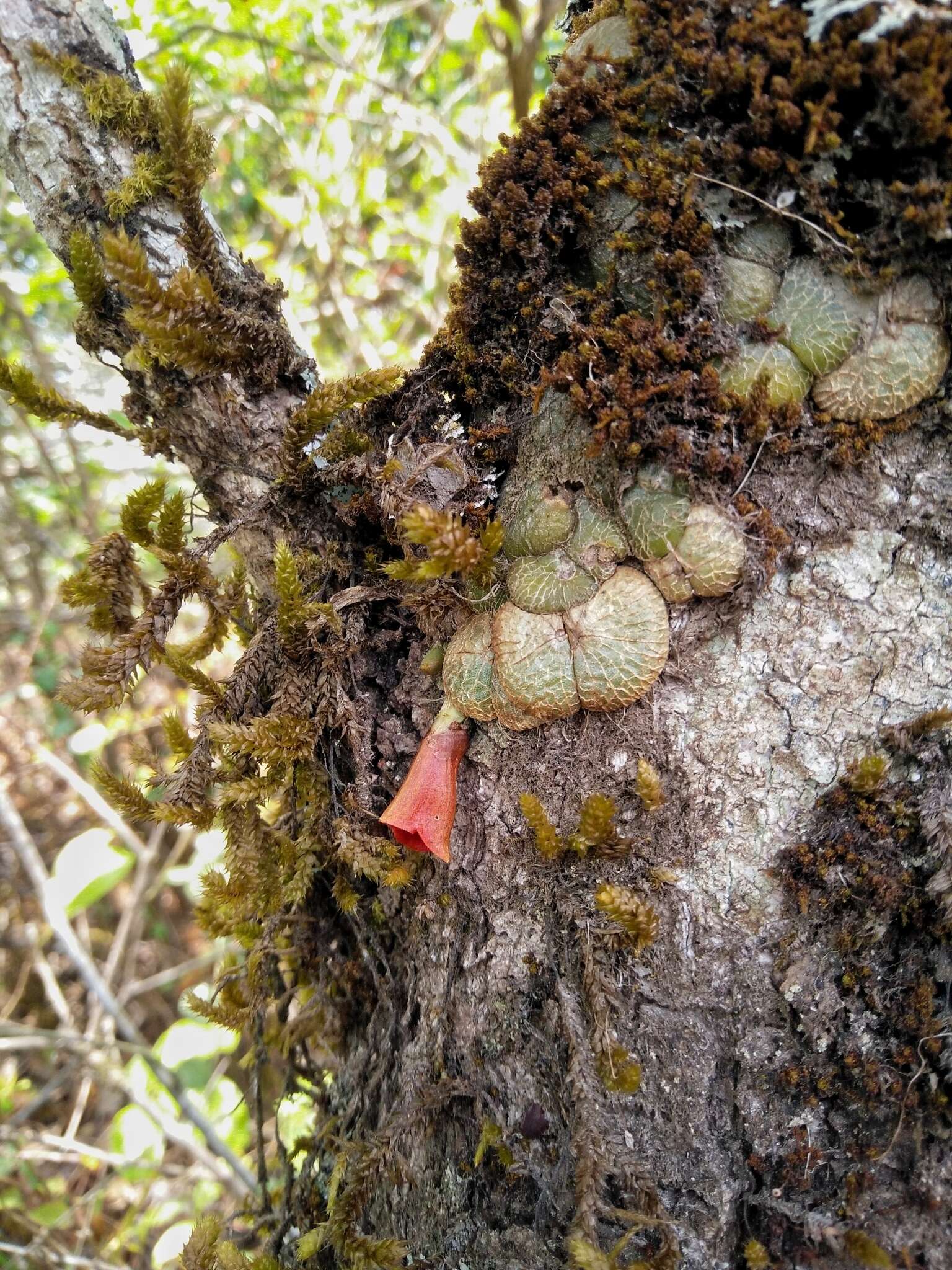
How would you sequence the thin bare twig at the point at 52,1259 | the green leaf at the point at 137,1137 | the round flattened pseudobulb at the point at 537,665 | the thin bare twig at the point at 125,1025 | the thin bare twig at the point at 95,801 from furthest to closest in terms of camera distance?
the thin bare twig at the point at 95,801 < the green leaf at the point at 137,1137 < the thin bare twig at the point at 125,1025 < the thin bare twig at the point at 52,1259 < the round flattened pseudobulb at the point at 537,665

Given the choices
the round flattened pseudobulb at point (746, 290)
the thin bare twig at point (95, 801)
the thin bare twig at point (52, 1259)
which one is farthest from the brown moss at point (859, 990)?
the thin bare twig at point (95, 801)

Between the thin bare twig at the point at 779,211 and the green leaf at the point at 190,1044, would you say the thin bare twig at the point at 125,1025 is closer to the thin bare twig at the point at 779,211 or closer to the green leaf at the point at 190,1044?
the green leaf at the point at 190,1044

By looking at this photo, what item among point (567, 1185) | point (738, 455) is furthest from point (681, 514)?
point (567, 1185)

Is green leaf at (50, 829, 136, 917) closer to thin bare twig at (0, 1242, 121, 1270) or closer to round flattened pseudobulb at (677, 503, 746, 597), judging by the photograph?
thin bare twig at (0, 1242, 121, 1270)

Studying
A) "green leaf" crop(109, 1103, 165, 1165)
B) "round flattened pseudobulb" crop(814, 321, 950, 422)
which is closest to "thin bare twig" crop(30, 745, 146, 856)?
"green leaf" crop(109, 1103, 165, 1165)

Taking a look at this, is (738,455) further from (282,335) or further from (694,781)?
(282,335)

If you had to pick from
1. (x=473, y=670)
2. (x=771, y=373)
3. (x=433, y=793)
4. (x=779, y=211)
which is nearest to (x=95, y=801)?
(x=433, y=793)
